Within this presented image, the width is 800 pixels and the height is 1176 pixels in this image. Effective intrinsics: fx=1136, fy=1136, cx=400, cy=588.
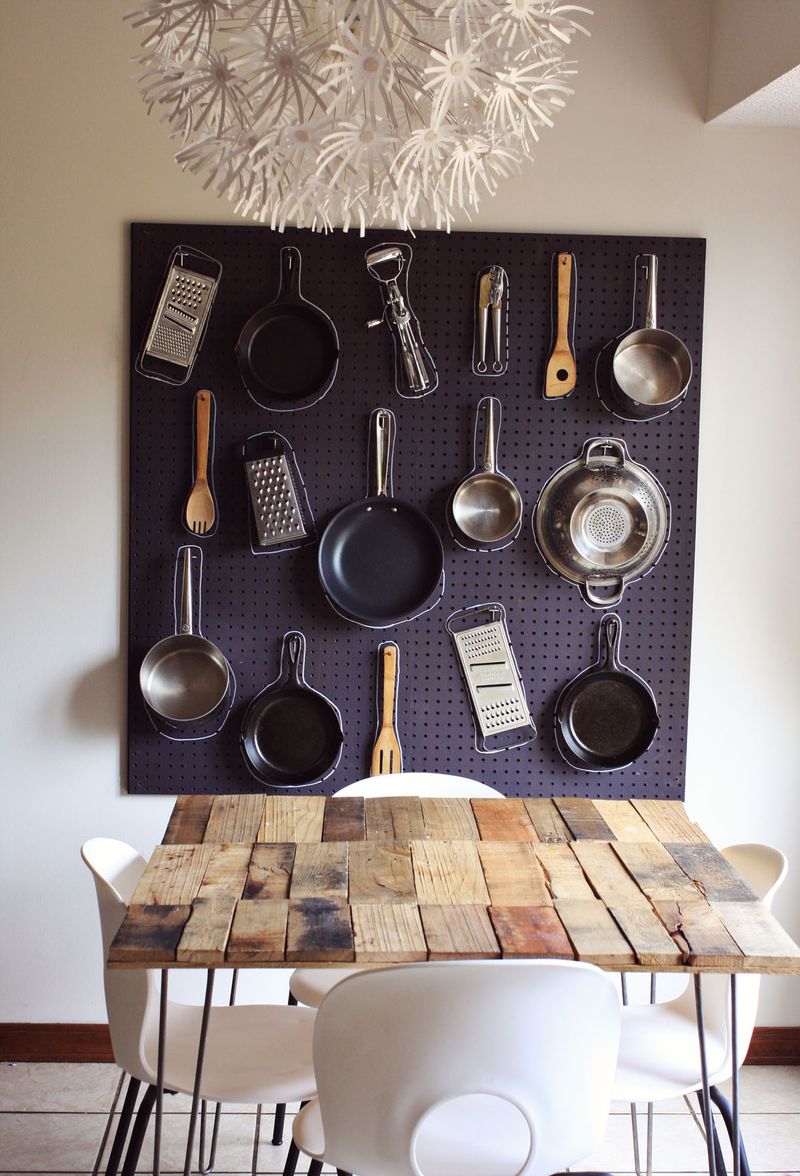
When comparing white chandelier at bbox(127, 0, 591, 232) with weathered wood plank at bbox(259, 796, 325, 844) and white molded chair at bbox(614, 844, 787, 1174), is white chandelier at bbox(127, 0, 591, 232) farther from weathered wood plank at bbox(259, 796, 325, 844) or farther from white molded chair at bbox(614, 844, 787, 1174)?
white molded chair at bbox(614, 844, 787, 1174)

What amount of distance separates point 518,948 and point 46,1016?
1.83m

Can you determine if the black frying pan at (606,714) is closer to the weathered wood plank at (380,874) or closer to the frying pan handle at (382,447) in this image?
the frying pan handle at (382,447)

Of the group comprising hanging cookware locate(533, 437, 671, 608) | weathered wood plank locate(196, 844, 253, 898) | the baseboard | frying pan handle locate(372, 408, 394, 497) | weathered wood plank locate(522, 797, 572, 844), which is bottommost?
the baseboard

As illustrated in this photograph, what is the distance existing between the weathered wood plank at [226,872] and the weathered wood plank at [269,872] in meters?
0.01

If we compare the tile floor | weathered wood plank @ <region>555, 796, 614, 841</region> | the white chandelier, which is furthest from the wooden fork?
the tile floor

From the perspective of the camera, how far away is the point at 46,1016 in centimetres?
299

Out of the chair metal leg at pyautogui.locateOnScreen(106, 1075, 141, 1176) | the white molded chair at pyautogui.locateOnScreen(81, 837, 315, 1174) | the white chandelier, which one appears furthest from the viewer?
the chair metal leg at pyautogui.locateOnScreen(106, 1075, 141, 1176)

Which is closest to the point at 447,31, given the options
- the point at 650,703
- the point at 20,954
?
the point at 650,703

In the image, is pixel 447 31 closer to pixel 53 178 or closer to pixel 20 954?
pixel 53 178

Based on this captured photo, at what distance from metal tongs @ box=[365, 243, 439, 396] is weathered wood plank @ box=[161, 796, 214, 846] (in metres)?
1.14

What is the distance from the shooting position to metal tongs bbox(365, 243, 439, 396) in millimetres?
2803

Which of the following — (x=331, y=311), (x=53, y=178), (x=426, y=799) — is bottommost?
(x=426, y=799)

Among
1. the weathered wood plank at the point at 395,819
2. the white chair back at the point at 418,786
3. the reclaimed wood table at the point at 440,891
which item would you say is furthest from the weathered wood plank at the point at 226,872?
the white chair back at the point at 418,786

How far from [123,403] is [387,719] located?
1036mm
